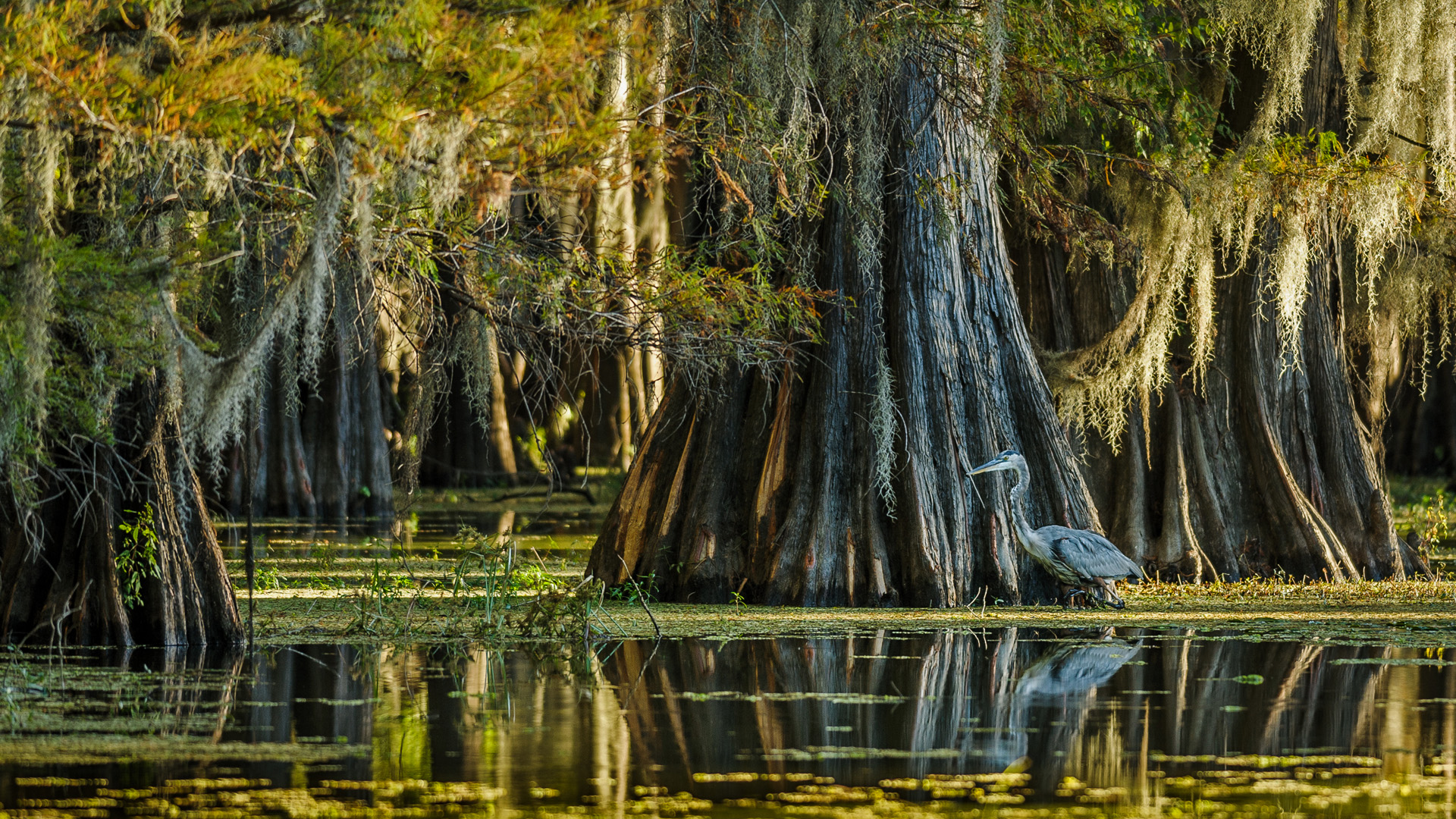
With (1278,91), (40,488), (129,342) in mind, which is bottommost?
(40,488)

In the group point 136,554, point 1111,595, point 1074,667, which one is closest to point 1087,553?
point 1111,595

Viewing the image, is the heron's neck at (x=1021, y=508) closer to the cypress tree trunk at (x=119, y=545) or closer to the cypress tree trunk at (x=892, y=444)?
the cypress tree trunk at (x=892, y=444)

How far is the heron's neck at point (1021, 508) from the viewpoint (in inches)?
372

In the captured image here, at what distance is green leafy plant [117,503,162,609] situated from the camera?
24.8 feet

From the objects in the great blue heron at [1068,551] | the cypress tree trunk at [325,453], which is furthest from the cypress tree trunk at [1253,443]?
the cypress tree trunk at [325,453]

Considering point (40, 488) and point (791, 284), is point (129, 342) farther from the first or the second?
point (791, 284)

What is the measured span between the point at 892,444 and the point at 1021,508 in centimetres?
76

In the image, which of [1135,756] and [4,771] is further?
[1135,756]

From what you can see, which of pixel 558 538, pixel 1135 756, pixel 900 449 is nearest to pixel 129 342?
pixel 1135 756

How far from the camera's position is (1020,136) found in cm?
928

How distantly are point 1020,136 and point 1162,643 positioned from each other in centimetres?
273

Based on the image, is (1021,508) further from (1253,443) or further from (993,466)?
(1253,443)

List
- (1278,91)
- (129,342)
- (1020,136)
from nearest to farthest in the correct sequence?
(129,342) → (1020,136) → (1278,91)

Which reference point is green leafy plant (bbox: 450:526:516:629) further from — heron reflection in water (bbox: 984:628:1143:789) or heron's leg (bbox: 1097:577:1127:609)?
heron's leg (bbox: 1097:577:1127:609)
